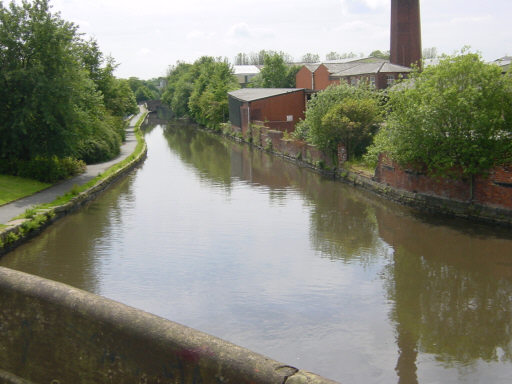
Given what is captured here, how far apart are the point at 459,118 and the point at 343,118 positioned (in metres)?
8.43

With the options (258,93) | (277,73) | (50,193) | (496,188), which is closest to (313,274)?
(496,188)

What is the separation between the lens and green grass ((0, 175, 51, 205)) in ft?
58.8

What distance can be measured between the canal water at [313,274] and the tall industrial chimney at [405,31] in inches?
934

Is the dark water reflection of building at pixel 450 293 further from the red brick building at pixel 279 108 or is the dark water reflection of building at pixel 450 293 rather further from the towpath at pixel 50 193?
the red brick building at pixel 279 108

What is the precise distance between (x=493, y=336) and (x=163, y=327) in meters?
6.63

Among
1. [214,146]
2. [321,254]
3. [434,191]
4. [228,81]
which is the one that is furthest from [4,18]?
[228,81]

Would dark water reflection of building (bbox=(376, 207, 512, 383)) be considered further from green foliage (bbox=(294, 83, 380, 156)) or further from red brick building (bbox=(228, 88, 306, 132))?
red brick building (bbox=(228, 88, 306, 132))

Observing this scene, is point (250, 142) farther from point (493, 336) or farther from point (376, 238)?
point (493, 336)

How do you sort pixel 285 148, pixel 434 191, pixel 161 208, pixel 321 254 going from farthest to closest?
1. pixel 285 148
2. pixel 161 208
3. pixel 434 191
4. pixel 321 254

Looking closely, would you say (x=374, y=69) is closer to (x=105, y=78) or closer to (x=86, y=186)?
(x=105, y=78)

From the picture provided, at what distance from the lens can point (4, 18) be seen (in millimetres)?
21109

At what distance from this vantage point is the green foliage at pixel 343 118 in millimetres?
24672

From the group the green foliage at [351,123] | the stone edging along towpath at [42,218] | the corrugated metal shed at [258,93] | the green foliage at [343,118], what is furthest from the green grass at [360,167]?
the corrugated metal shed at [258,93]

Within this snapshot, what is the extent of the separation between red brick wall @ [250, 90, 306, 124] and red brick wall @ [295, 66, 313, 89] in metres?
15.5
